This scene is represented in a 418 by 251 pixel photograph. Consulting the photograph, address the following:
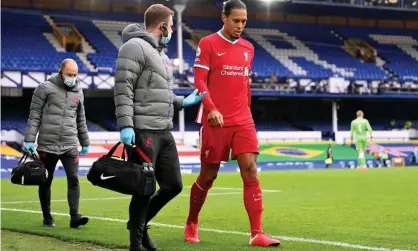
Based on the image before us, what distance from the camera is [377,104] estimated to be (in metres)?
51.9

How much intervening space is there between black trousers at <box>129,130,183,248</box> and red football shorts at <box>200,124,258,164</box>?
784 mm

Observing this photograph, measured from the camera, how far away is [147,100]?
6.59 m

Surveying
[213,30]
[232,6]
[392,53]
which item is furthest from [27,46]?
[232,6]

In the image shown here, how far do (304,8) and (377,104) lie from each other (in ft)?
29.3

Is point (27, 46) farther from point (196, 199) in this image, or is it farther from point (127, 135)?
point (127, 135)

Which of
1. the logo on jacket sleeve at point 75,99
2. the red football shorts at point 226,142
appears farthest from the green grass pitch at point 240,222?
the logo on jacket sleeve at point 75,99

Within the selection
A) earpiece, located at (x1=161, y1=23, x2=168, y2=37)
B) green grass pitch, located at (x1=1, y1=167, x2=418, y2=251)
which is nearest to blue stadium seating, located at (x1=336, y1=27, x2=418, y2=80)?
green grass pitch, located at (x1=1, y1=167, x2=418, y2=251)

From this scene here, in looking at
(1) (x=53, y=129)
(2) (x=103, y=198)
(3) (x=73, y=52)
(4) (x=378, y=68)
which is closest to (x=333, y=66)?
(4) (x=378, y=68)

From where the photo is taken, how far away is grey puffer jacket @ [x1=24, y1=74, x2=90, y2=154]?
9.70 meters

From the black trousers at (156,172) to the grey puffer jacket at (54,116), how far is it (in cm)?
296

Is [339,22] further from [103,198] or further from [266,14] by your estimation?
[103,198]

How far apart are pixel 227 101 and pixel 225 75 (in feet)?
0.88

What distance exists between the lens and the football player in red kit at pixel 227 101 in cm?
752

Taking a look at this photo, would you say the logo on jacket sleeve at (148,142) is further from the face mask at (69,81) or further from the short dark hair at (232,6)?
the face mask at (69,81)
